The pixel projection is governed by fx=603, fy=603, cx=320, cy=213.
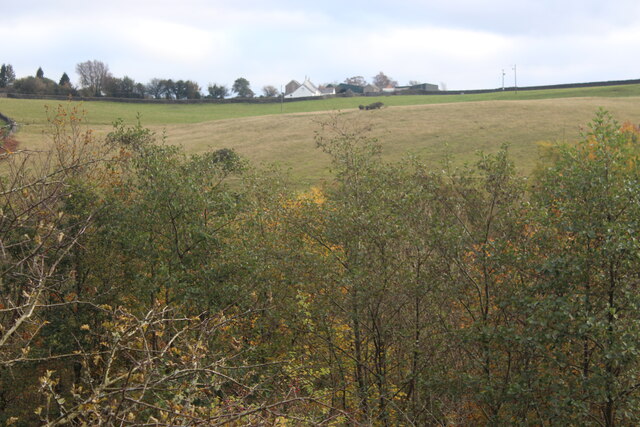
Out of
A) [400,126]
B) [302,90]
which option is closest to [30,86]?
[302,90]

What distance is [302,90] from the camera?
163500 mm

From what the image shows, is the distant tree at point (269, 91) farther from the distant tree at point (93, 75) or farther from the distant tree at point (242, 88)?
the distant tree at point (93, 75)

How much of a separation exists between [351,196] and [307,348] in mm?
5238

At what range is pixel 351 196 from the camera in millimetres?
20000

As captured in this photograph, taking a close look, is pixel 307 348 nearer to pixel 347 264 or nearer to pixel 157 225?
pixel 347 264

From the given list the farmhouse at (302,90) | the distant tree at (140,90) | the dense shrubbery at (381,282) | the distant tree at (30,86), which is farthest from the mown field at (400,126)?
the farmhouse at (302,90)

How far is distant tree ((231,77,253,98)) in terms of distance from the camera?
500 feet

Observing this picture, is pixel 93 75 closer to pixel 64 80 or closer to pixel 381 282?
pixel 64 80

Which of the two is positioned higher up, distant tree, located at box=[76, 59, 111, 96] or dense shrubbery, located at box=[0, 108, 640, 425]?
distant tree, located at box=[76, 59, 111, 96]

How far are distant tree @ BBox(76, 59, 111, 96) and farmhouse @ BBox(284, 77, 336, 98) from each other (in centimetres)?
4736

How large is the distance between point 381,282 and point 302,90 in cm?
15056

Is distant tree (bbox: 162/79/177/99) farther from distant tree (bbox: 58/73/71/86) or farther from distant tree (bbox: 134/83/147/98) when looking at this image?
distant tree (bbox: 58/73/71/86)

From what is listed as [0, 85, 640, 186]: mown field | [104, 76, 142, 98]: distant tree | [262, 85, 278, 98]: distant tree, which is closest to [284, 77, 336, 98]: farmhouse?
[262, 85, 278, 98]: distant tree

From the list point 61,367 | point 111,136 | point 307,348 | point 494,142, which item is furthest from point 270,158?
point 307,348
